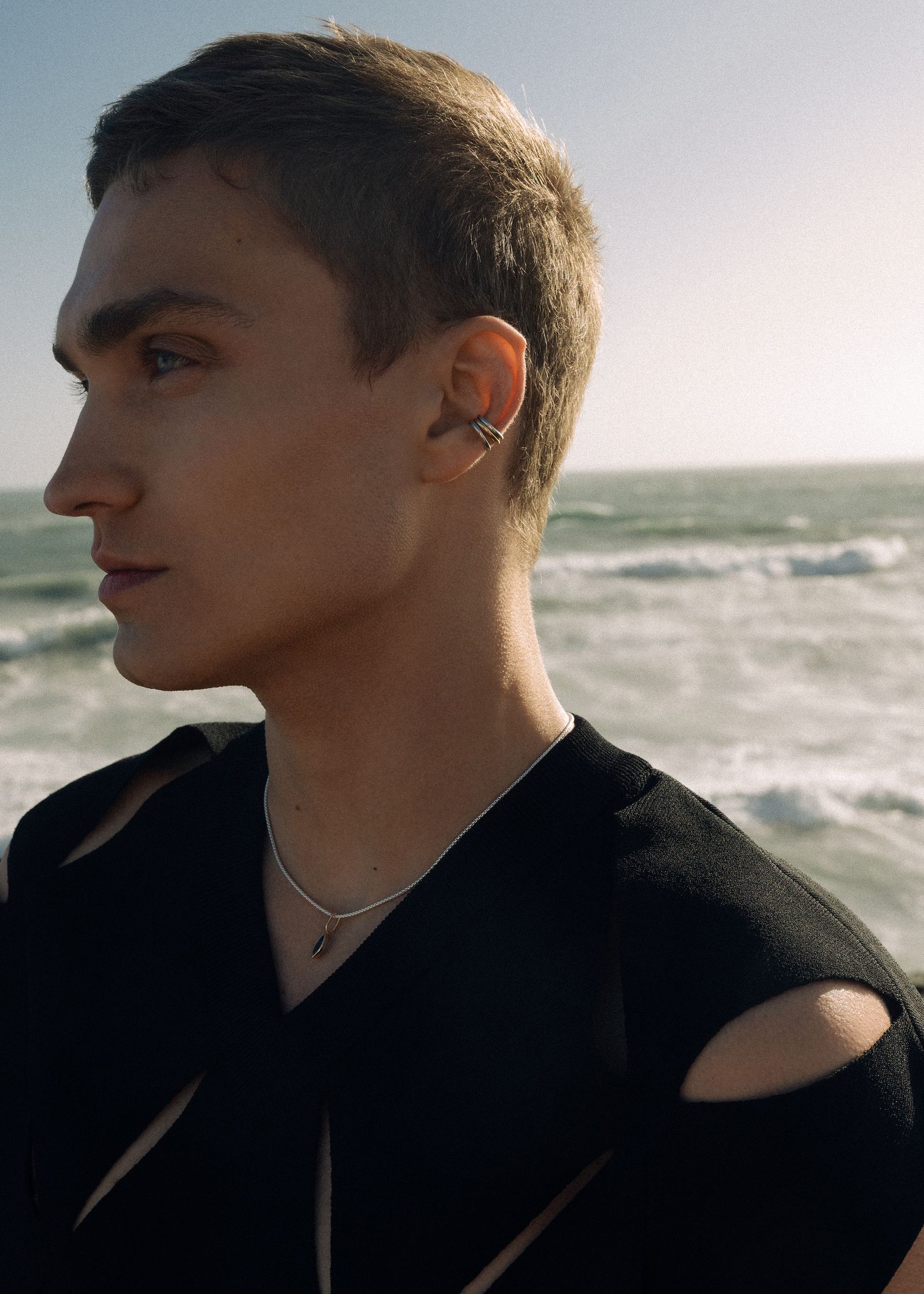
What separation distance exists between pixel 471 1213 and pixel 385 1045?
22 centimetres

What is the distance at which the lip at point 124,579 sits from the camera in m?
1.39

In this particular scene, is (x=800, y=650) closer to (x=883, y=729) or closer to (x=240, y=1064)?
(x=883, y=729)

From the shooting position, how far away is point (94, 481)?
4.55 feet

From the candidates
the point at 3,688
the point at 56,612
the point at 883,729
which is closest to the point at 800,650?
the point at 883,729

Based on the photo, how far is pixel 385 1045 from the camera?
131 centimetres

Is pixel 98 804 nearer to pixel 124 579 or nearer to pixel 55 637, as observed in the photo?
pixel 124 579

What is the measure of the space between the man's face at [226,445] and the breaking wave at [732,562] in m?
19.5

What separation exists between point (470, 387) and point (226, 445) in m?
0.37

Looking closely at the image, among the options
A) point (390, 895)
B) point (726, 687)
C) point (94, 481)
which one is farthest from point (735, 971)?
point (726, 687)

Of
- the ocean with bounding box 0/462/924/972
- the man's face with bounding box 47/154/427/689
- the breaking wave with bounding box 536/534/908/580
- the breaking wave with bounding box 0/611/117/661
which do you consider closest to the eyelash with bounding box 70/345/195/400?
the man's face with bounding box 47/154/427/689

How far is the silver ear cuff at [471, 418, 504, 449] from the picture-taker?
58.2 inches

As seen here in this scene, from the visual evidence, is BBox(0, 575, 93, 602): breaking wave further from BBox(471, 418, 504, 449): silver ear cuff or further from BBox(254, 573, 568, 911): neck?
BBox(471, 418, 504, 449): silver ear cuff

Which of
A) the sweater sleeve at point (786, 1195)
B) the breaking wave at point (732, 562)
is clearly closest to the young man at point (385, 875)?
the sweater sleeve at point (786, 1195)

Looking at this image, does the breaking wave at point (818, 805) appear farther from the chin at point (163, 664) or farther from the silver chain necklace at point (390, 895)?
the chin at point (163, 664)
